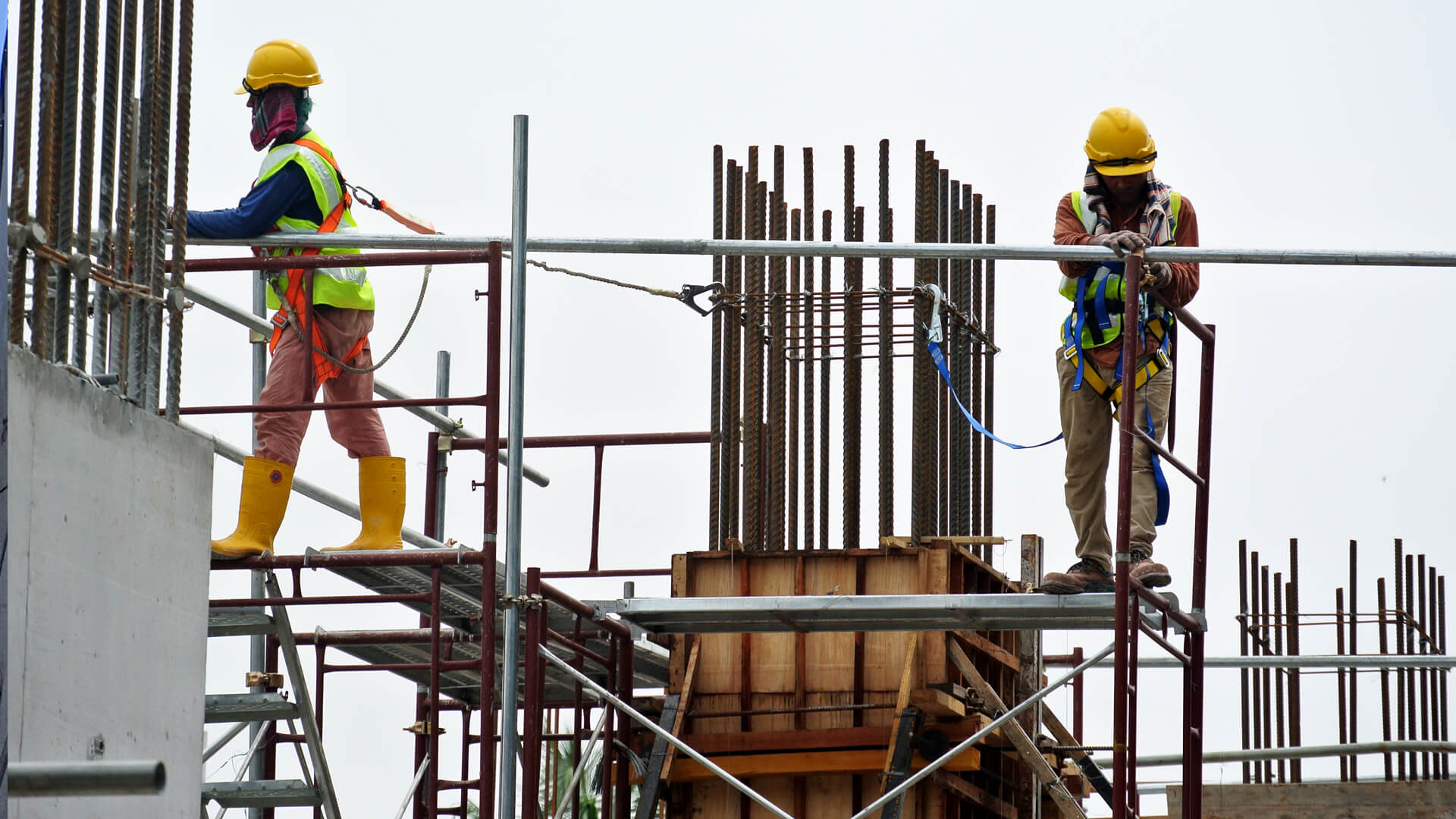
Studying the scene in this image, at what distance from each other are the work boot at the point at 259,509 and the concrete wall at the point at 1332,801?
434 inches

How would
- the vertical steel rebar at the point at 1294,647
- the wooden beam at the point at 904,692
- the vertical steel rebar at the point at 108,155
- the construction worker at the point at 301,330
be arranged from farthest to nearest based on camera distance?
the vertical steel rebar at the point at 1294,647 → the wooden beam at the point at 904,692 → the construction worker at the point at 301,330 → the vertical steel rebar at the point at 108,155

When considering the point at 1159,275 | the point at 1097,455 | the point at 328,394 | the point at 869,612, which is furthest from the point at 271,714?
the point at 1159,275

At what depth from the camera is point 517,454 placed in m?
8.77

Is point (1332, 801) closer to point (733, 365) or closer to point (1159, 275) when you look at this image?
point (733, 365)

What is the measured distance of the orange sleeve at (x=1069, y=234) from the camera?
973 cm

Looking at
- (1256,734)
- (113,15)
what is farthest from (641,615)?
(1256,734)

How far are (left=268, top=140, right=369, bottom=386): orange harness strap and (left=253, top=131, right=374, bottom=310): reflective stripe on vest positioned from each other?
1cm

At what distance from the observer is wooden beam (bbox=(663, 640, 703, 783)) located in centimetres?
1173

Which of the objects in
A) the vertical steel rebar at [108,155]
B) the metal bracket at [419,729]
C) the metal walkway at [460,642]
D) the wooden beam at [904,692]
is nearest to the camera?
the vertical steel rebar at [108,155]

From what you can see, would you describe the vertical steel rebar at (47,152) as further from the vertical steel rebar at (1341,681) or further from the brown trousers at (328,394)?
the vertical steel rebar at (1341,681)

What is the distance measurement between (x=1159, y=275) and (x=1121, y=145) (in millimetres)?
762

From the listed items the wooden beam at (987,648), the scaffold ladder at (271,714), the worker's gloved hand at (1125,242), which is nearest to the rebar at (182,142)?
the scaffold ladder at (271,714)

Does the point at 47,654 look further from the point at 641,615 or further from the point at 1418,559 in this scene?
the point at 1418,559

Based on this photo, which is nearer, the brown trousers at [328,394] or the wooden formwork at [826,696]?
the brown trousers at [328,394]
